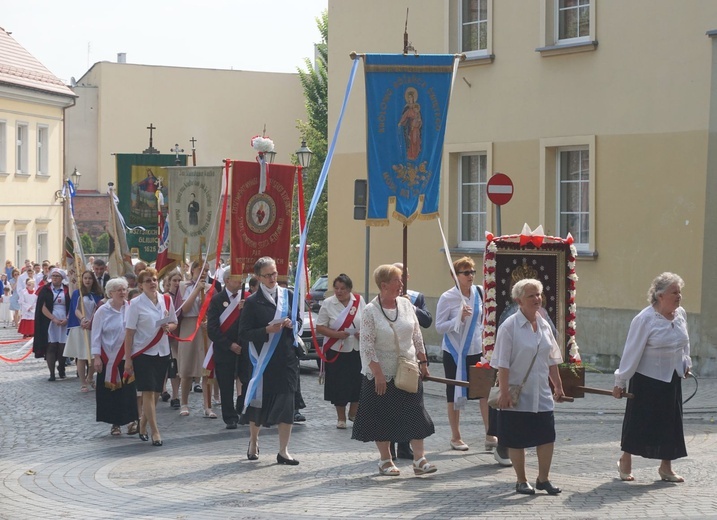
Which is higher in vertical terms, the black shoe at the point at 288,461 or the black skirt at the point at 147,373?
the black skirt at the point at 147,373

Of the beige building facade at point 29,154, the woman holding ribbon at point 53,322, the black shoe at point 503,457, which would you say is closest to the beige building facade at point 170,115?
the beige building facade at point 29,154

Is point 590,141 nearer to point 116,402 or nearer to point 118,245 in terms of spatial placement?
point 118,245

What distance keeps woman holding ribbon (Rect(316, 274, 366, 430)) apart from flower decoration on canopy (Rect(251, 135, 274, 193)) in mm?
1979

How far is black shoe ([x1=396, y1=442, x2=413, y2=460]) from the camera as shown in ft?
41.2

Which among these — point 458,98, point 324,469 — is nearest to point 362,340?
point 324,469

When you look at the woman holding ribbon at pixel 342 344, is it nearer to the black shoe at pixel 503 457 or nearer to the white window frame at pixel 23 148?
the black shoe at pixel 503 457

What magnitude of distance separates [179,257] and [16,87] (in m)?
30.0

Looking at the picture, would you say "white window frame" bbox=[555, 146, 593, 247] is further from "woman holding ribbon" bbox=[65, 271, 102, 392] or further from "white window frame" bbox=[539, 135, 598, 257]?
"woman holding ribbon" bbox=[65, 271, 102, 392]

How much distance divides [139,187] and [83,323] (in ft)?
17.9

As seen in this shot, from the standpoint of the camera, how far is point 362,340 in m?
11.4

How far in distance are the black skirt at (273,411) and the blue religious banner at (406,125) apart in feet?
8.41

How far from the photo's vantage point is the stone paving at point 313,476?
9852 millimetres

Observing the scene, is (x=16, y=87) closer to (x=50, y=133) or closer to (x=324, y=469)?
(x=50, y=133)

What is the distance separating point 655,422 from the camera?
1082 centimetres
